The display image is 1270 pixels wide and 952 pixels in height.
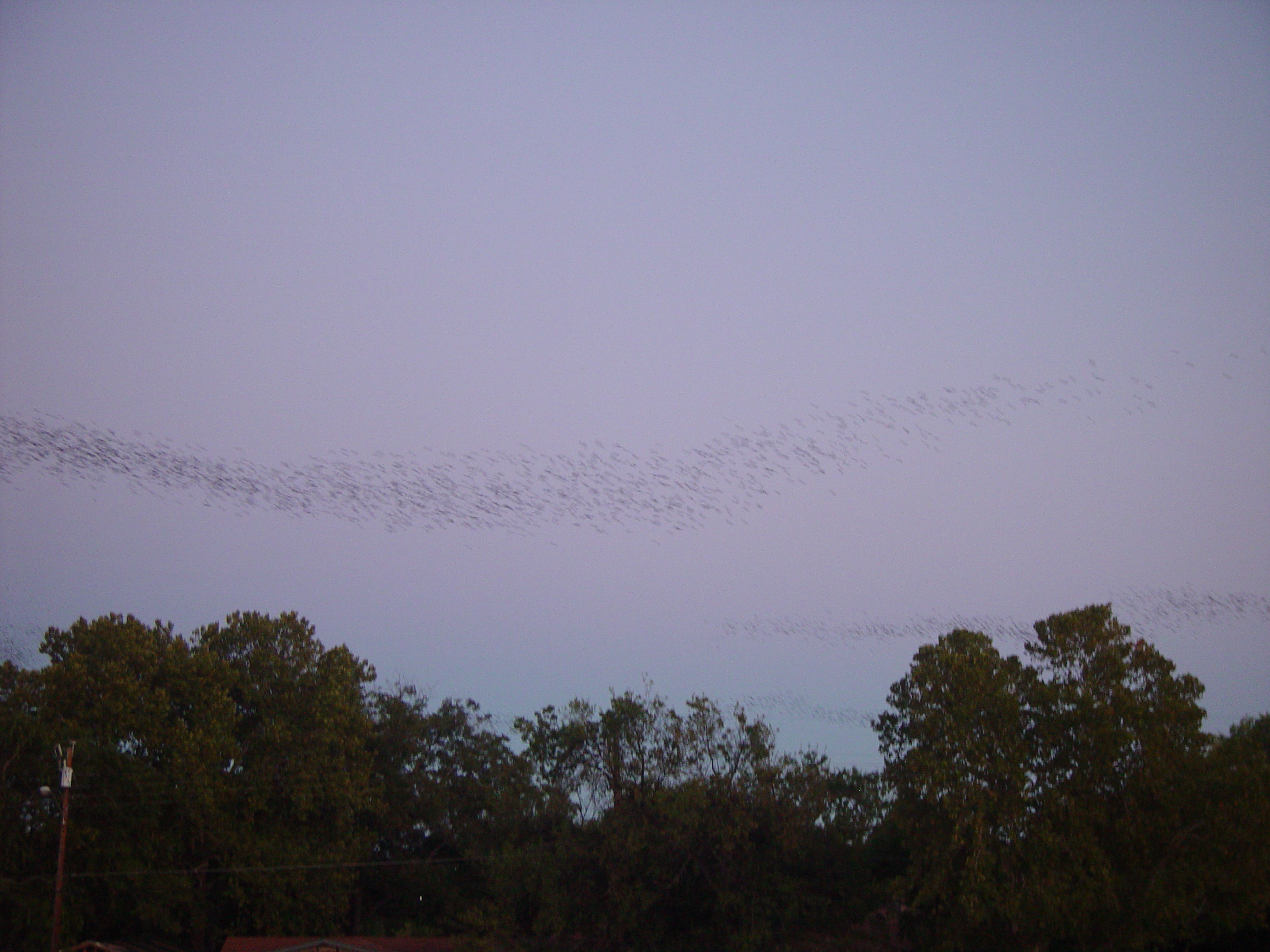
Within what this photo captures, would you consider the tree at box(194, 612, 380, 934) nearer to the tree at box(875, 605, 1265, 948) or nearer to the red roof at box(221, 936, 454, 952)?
the red roof at box(221, 936, 454, 952)

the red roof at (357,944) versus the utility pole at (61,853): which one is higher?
the utility pole at (61,853)

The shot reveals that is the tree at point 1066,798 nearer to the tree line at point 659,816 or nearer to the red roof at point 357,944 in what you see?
the tree line at point 659,816

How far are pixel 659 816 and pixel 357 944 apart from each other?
1108cm

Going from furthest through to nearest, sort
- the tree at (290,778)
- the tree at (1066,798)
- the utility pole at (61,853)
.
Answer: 1. the tree at (290,778)
2. the utility pole at (61,853)
3. the tree at (1066,798)

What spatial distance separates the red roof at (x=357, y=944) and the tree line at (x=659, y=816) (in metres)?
0.63

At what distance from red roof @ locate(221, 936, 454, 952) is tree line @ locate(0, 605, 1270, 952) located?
630 mm

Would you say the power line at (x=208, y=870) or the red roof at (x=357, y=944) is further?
the power line at (x=208, y=870)

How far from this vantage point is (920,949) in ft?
98.2

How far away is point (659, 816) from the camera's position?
31.5 metres

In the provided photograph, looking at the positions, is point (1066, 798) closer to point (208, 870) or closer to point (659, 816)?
point (659, 816)

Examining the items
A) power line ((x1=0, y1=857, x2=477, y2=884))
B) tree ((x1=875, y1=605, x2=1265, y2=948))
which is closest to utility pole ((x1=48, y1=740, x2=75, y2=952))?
power line ((x1=0, y1=857, x2=477, y2=884))

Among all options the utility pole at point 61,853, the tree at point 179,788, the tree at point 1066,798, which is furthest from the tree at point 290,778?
the tree at point 1066,798

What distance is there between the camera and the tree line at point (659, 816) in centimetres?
2692

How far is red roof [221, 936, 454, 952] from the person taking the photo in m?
33.8
